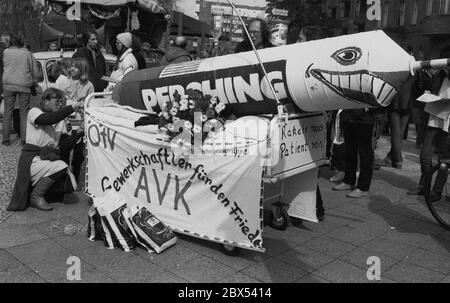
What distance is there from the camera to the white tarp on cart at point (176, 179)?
3516 millimetres

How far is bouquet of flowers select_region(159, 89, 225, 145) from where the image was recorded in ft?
12.5

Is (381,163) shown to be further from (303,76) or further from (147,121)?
(147,121)

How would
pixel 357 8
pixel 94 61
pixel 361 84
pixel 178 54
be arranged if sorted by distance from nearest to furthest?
pixel 361 84 < pixel 178 54 < pixel 94 61 < pixel 357 8

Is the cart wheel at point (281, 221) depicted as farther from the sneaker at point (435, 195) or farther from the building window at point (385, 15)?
the building window at point (385, 15)

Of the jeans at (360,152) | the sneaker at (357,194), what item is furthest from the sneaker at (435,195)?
the sneaker at (357,194)

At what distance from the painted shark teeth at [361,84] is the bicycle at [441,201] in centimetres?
152

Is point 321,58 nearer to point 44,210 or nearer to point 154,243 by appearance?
point 154,243

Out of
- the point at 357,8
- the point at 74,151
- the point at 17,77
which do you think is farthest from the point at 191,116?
the point at 357,8

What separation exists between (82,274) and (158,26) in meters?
8.61

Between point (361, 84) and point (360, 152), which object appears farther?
point (360, 152)

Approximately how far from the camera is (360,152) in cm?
545

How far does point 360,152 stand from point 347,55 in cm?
228

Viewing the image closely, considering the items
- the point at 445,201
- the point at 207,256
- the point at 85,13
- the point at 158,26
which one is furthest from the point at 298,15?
the point at 207,256

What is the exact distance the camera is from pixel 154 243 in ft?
12.2
